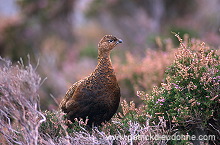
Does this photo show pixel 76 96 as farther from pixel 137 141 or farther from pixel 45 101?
pixel 45 101

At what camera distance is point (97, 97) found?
435cm

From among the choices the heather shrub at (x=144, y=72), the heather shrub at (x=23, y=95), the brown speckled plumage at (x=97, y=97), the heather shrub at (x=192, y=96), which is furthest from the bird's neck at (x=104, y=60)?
the heather shrub at (x=144, y=72)

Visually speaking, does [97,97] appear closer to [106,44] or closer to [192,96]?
[106,44]

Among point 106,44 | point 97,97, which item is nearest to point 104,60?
point 106,44

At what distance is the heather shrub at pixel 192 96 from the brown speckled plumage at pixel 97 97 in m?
0.57

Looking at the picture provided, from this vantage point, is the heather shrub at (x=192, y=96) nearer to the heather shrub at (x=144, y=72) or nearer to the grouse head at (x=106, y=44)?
the grouse head at (x=106, y=44)

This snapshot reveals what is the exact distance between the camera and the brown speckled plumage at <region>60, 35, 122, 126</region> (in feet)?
14.3

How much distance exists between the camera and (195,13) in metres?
14.6

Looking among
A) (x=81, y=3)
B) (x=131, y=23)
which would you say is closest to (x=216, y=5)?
(x=131, y=23)

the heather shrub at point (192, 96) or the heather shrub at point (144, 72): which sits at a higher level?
the heather shrub at point (144, 72)

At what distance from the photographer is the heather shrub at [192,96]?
369 centimetres

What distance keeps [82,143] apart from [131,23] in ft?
40.0

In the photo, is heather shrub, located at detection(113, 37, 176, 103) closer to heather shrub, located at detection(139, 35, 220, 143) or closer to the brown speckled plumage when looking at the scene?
the brown speckled plumage

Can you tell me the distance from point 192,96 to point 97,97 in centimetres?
124
